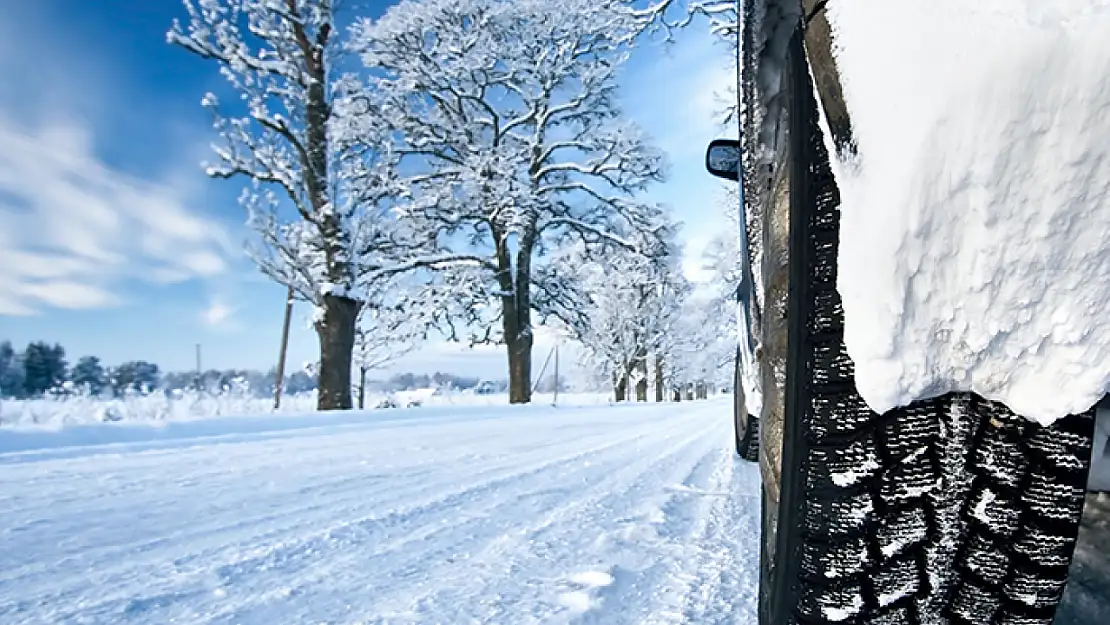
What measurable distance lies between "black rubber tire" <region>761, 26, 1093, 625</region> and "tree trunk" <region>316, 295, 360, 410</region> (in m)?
8.94

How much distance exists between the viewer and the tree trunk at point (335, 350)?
9.02 meters

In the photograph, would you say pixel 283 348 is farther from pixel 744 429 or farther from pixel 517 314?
pixel 744 429

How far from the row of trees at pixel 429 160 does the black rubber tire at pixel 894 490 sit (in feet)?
24.9

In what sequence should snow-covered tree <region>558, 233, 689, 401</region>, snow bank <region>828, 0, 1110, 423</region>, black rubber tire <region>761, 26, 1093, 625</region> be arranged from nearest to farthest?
snow bank <region>828, 0, 1110, 423</region> < black rubber tire <region>761, 26, 1093, 625</region> < snow-covered tree <region>558, 233, 689, 401</region>

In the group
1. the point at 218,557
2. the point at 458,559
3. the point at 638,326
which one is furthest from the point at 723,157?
the point at 638,326

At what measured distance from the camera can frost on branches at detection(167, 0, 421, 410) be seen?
881 centimetres

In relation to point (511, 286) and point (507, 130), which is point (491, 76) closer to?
point (507, 130)

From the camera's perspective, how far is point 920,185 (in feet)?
1.82

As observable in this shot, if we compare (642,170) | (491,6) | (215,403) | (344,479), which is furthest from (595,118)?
(344,479)

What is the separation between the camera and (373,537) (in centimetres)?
168

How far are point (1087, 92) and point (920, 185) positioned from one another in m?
0.13

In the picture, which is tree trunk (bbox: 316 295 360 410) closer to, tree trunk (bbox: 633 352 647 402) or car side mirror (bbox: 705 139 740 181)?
car side mirror (bbox: 705 139 740 181)

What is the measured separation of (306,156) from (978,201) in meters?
9.79

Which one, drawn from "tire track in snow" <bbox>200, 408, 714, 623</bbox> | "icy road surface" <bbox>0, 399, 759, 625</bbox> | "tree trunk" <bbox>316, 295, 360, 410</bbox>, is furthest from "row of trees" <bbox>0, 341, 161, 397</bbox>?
"tire track in snow" <bbox>200, 408, 714, 623</bbox>
